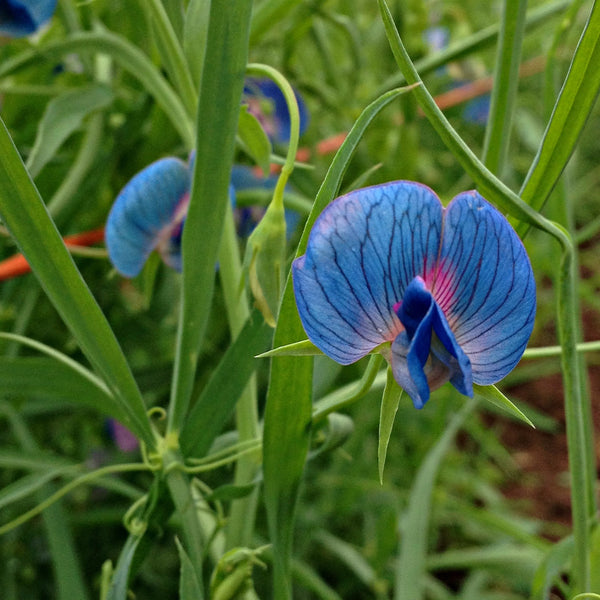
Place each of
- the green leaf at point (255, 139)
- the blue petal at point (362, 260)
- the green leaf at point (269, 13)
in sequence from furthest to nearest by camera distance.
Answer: the green leaf at point (269, 13) < the green leaf at point (255, 139) < the blue petal at point (362, 260)

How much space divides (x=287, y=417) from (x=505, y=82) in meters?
0.27

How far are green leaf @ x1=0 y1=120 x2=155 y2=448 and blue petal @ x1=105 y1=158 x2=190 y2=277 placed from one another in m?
0.12

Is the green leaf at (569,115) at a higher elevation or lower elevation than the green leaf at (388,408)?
higher

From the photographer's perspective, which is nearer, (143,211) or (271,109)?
(143,211)

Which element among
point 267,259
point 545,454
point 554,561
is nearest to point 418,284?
point 267,259

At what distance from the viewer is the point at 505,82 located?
52cm

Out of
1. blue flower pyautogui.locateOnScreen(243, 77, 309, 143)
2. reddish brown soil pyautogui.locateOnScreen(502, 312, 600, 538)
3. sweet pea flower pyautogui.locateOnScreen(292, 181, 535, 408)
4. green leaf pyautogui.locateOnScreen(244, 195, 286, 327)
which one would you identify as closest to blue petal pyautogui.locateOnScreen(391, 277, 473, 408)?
sweet pea flower pyautogui.locateOnScreen(292, 181, 535, 408)

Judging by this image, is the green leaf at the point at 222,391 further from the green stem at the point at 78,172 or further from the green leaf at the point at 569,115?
the green stem at the point at 78,172

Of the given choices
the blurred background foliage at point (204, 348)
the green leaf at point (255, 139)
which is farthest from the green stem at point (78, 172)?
the green leaf at point (255, 139)

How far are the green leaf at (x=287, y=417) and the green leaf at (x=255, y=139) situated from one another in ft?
0.58

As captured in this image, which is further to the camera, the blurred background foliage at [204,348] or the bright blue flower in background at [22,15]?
the blurred background foliage at [204,348]

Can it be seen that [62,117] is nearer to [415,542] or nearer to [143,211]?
[143,211]

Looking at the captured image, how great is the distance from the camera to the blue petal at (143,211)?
573 mm

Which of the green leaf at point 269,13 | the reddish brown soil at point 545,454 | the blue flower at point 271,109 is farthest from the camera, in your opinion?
the reddish brown soil at point 545,454
